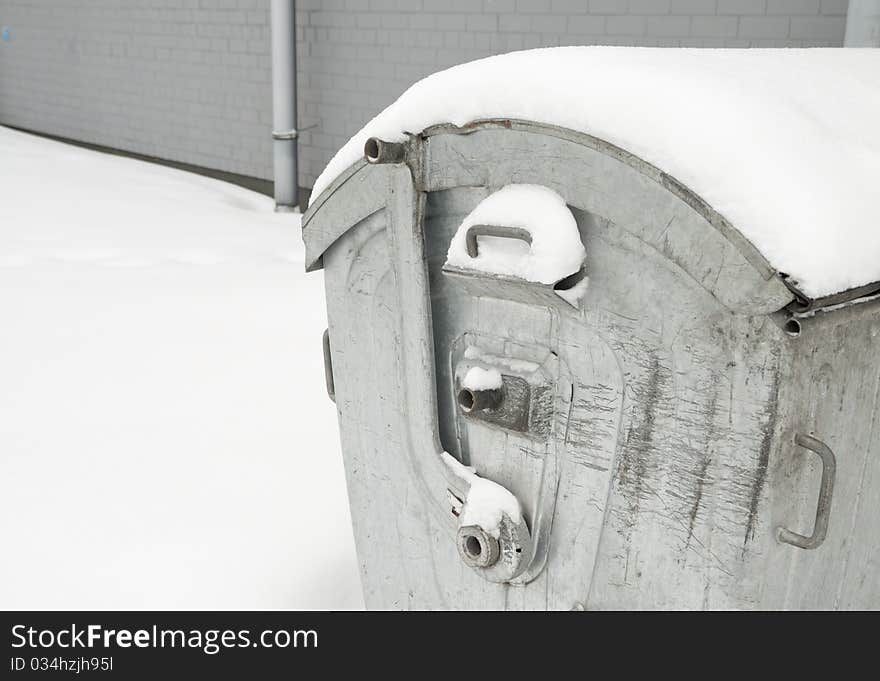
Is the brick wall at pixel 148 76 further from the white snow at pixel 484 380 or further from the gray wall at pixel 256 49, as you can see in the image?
the white snow at pixel 484 380

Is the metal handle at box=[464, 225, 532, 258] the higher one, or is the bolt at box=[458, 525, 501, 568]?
the metal handle at box=[464, 225, 532, 258]

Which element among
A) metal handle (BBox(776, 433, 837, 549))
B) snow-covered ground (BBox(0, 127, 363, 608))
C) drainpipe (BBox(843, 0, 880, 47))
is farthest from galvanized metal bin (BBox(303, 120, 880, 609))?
drainpipe (BBox(843, 0, 880, 47))

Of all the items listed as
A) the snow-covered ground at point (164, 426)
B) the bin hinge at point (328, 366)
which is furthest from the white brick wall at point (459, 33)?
the bin hinge at point (328, 366)

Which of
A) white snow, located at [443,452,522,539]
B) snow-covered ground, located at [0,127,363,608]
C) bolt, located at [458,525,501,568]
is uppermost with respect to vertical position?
white snow, located at [443,452,522,539]

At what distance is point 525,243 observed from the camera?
1.39m

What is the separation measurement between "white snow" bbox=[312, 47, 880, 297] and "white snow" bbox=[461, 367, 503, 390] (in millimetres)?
381

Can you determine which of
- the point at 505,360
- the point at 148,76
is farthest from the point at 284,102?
the point at 505,360

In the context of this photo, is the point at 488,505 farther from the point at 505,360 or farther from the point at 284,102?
the point at 284,102

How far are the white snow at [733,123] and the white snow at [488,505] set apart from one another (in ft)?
1.87

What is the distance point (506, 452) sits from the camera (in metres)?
1.52

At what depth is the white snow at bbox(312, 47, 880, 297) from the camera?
1.16 metres

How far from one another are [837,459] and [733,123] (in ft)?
1.56

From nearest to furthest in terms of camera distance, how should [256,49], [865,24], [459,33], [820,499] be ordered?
[820,499], [865,24], [459,33], [256,49]

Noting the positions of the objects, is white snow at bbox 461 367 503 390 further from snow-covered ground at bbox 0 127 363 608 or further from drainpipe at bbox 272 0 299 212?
drainpipe at bbox 272 0 299 212
